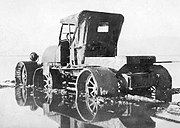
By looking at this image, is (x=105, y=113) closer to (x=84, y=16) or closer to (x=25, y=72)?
(x=84, y=16)

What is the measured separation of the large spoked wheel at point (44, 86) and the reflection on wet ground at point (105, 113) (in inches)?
1.4

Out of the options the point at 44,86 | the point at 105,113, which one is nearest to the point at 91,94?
the point at 105,113

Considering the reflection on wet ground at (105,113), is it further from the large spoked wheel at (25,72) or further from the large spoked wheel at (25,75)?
the large spoked wheel at (25,72)

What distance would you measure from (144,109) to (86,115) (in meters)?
1.58

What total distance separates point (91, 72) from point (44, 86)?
434 cm

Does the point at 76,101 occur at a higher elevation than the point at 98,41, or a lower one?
lower

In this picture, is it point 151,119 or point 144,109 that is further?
point 144,109

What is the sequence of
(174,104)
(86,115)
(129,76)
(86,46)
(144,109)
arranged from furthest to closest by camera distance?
(86,46) < (129,76) < (174,104) < (144,109) < (86,115)

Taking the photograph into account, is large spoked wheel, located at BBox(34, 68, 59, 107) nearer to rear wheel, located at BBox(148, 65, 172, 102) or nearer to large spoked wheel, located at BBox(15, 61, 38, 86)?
large spoked wheel, located at BBox(15, 61, 38, 86)

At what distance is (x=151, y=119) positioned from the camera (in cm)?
620

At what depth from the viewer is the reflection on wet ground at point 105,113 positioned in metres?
5.83

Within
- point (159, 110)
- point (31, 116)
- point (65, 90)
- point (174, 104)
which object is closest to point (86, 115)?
point (31, 116)

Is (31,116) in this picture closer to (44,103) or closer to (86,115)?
(86,115)

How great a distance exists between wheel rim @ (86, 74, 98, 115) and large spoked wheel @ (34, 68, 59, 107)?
1.22 meters
